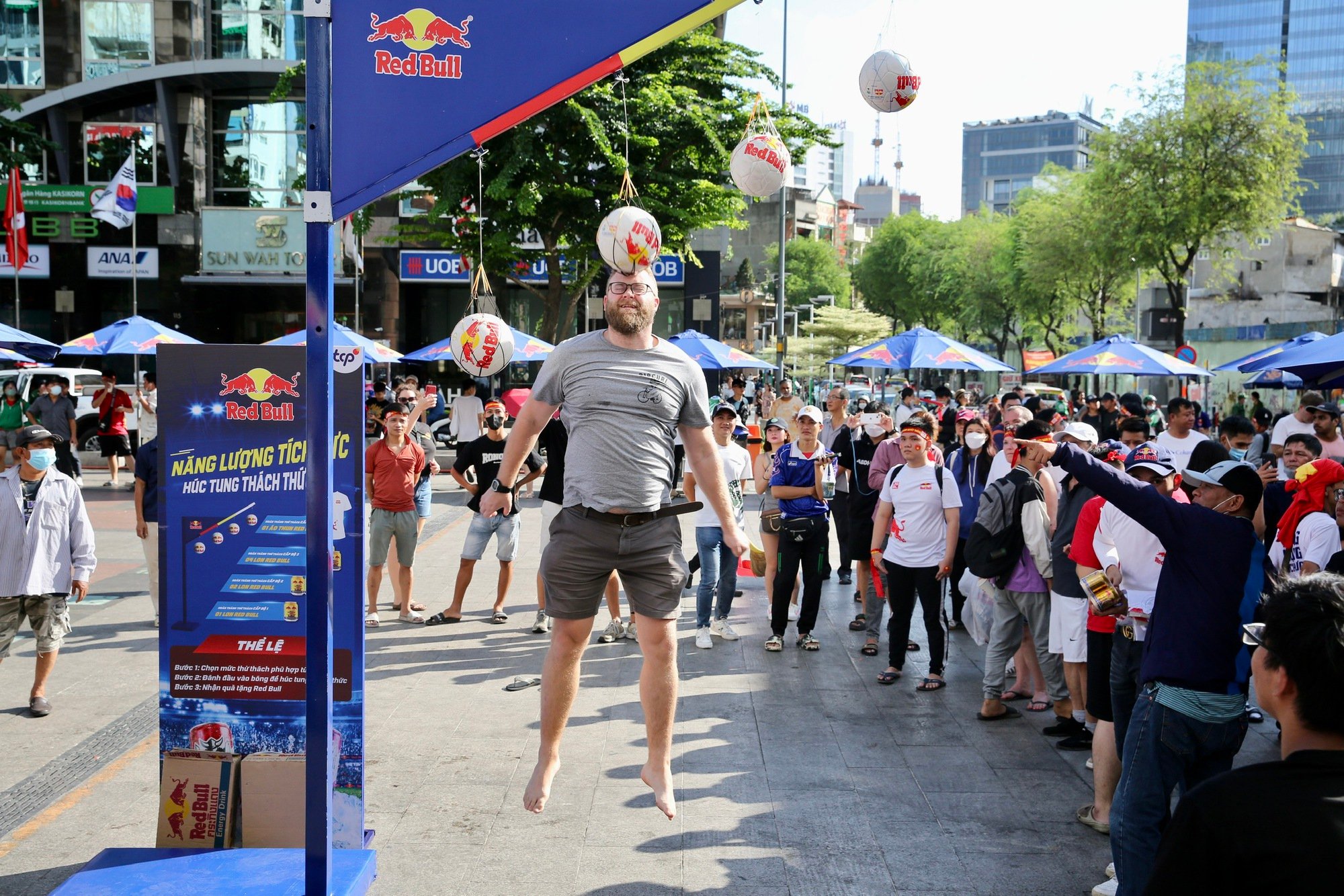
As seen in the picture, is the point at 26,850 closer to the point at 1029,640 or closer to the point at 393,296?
the point at 1029,640

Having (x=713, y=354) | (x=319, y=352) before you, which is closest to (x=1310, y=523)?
(x=319, y=352)

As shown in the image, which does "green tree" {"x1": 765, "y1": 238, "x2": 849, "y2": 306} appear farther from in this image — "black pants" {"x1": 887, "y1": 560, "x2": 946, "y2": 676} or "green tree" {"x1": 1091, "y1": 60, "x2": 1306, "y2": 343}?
"black pants" {"x1": 887, "y1": 560, "x2": 946, "y2": 676}

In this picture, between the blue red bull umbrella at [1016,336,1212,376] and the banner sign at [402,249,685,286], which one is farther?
the banner sign at [402,249,685,286]

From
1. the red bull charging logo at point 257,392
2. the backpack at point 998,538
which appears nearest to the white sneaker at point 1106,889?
the backpack at point 998,538

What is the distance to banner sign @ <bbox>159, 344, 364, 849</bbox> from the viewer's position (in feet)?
15.8

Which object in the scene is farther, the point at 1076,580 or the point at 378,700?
the point at 378,700

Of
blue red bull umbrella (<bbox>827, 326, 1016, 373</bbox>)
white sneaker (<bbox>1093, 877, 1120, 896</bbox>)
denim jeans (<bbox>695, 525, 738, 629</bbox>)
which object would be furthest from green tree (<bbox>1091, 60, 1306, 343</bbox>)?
white sneaker (<bbox>1093, 877, 1120, 896</bbox>)

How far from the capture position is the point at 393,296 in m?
35.5

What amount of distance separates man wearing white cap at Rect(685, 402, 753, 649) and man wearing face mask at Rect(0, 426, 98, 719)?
14.6 feet

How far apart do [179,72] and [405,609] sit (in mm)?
29118

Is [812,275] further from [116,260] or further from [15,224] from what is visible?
[15,224]

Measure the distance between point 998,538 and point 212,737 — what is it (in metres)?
4.82

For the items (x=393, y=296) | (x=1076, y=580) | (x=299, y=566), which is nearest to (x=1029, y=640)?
(x=1076, y=580)

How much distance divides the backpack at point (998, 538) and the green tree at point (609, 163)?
12675 millimetres
